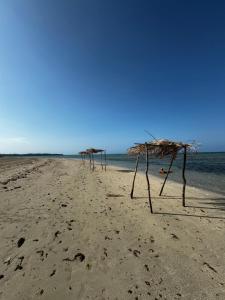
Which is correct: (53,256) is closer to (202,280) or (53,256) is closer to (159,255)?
(159,255)

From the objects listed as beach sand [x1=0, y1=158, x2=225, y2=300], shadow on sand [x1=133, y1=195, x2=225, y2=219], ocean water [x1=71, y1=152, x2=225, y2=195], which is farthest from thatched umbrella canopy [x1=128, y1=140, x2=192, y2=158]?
beach sand [x1=0, y1=158, x2=225, y2=300]

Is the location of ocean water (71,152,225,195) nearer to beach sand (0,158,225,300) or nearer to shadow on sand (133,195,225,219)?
shadow on sand (133,195,225,219)

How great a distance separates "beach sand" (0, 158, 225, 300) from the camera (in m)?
3.57

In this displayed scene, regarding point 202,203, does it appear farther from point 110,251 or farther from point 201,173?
point 201,173

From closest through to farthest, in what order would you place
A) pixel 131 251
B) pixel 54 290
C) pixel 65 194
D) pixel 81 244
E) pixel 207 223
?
pixel 54 290, pixel 131 251, pixel 81 244, pixel 207 223, pixel 65 194

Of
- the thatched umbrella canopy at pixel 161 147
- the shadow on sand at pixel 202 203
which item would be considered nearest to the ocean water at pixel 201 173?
the thatched umbrella canopy at pixel 161 147

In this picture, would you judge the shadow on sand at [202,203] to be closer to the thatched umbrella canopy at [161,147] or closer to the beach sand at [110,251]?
the beach sand at [110,251]

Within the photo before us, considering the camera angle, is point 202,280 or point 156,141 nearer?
Result: point 202,280

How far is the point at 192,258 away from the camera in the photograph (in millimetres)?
4469

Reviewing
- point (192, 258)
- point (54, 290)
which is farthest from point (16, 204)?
point (192, 258)

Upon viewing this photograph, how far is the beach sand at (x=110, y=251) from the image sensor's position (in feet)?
11.7

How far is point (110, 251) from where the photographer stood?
4.78 meters

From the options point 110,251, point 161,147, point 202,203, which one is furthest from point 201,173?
point 110,251

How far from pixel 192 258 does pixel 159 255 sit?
76 centimetres
